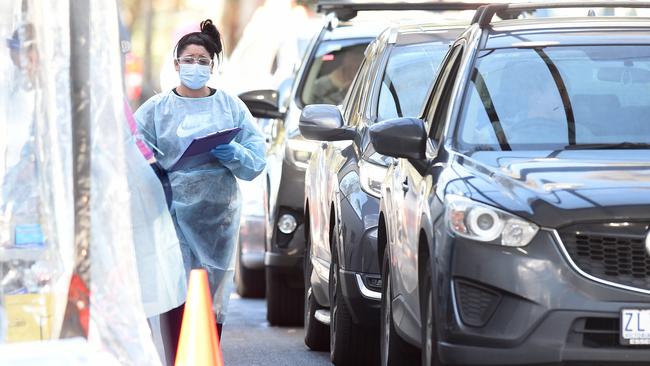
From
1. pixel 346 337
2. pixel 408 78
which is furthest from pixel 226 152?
pixel 408 78

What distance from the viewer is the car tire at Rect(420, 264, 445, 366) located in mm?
7677

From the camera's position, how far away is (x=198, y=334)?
7.44 metres

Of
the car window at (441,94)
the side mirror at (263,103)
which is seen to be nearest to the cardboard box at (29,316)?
the car window at (441,94)

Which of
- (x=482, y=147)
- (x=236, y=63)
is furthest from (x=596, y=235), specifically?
(x=236, y=63)

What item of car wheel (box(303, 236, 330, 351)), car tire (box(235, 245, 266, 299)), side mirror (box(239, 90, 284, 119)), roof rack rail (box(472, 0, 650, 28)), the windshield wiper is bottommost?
car tire (box(235, 245, 266, 299))

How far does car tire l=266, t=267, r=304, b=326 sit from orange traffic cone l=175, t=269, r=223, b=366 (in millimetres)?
6172

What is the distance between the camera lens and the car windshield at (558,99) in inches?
332

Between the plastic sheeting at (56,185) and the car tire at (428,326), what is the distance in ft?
3.55

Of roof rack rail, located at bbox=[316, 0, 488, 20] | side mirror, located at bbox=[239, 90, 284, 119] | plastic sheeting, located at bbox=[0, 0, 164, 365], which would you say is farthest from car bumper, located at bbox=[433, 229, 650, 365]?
roof rack rail, located at bbox=[316, 0, 488, 20]

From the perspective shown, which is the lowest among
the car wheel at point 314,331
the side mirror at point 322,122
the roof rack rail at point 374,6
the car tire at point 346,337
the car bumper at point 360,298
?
the car wheel at point 314,331

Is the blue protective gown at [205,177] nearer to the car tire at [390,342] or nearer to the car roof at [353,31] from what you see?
the car tire at [390,342]

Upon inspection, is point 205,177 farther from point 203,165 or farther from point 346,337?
point 346,337

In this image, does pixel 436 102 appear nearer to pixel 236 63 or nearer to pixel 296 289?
pixel 296 289

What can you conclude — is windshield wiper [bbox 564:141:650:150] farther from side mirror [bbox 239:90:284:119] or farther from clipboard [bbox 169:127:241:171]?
side mirror [bbox 239:90:284:119]
